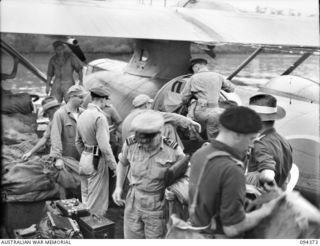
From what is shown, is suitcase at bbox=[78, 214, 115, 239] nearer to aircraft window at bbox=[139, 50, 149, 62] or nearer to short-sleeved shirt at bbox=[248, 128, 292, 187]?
short-sleeved shirt at bbox=[248, 128, 292, 187]

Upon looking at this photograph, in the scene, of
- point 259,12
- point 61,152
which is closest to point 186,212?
point 61,152

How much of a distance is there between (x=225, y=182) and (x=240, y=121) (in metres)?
0.35

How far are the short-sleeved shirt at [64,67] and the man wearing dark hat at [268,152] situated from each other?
6.89 ft

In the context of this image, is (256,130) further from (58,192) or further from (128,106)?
(128,106)

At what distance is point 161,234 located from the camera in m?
2.88

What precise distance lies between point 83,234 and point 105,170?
2.31 ft

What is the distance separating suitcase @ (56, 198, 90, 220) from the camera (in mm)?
3174

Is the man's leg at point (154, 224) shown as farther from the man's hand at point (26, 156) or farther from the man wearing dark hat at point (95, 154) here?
the man's hand at point (26, 156)

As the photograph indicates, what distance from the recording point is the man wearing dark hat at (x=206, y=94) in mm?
3799

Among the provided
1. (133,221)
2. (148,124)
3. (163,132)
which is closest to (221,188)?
(148,124)

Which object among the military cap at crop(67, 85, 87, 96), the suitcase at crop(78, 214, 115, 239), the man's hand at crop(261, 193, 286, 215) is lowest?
the suitcase at crop(78, 214, 115, 239)

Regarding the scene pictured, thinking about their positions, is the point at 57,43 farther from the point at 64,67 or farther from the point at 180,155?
the point at 180,155

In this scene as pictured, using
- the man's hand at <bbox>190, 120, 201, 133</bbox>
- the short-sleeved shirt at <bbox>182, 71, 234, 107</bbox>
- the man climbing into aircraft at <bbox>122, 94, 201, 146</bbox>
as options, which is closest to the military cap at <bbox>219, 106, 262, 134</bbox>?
the man climbing into aircraft at <bbox>122, 94, 201, 146</bbox>

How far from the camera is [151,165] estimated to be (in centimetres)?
281
